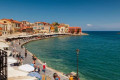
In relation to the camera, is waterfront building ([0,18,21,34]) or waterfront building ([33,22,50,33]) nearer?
waterfront building ([0,18,21,34])

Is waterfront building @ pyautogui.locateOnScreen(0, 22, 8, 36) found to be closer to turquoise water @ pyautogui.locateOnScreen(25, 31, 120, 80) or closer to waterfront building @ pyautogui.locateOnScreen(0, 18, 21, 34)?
waterfront building @ pyautogui.locateOnScreen(0, 18, 21, 34)

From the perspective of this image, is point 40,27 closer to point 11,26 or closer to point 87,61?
point 11,26

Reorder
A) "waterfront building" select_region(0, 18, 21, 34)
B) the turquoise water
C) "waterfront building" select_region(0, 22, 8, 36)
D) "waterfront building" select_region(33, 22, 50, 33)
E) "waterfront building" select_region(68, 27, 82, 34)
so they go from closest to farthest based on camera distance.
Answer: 1. the turquoise water
2. "waterfront building" select_region(0, 22, 8, 36)
3. "waterfront building" select_region(0, 18, 21, 34)
4. "waterfront building" select_region(33, 22, 50, 33)
5. "waterfront building" select_region(68, 27, 82, 34)

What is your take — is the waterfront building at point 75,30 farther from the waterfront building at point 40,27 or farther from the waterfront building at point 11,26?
the waterfront building at point 11,26

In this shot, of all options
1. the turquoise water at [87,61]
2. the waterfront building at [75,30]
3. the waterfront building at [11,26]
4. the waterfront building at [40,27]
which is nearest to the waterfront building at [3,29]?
the waterfront building at [11,26]

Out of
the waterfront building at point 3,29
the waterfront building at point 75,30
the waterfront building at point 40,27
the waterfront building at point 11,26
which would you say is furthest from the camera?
the waterfront building at point 75,30

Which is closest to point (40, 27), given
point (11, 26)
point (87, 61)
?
point (11, 26)

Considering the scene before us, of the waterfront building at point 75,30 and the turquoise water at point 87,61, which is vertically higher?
the waterfront building at point 75,30

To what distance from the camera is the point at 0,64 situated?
5.68m

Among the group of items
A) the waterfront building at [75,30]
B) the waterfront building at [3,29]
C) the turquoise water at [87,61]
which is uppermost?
the waterfront building at [75,30]

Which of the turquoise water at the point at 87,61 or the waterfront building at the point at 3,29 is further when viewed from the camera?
the waterfront building at the point at 3,29

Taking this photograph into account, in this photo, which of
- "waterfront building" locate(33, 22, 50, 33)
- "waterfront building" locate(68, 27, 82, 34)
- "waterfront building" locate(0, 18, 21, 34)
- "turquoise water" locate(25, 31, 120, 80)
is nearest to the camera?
"turquoise water" locate(25, 31, 120, 80)

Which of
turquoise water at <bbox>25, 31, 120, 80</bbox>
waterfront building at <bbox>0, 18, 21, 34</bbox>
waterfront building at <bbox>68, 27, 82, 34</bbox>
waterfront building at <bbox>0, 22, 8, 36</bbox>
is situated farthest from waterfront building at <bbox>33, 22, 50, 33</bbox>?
turquoise water at <bbox>25, 31, 120, 80</bbox>

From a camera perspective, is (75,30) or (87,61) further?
(75,30)
